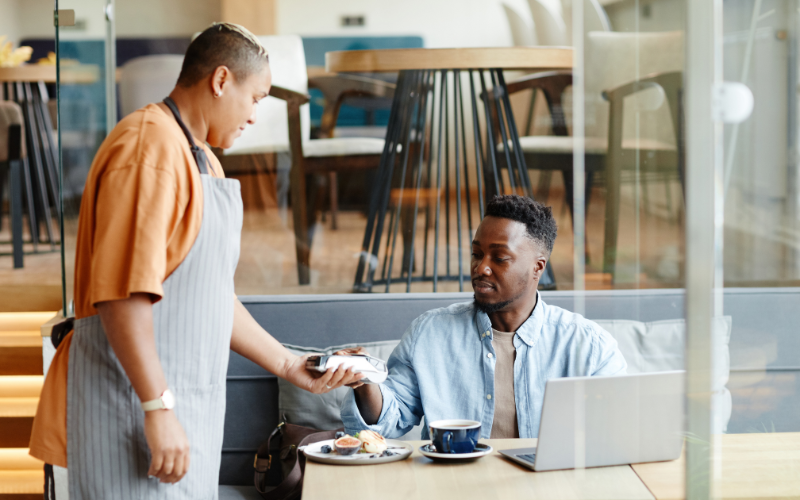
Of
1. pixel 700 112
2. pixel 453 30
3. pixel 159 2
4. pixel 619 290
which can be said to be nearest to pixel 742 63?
pixel 700 112

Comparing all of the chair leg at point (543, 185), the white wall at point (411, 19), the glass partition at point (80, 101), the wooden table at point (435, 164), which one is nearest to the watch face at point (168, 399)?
the glass partition at point (80, 101)

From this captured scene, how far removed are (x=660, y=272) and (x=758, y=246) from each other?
0.06 m

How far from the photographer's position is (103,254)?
1.01 metres

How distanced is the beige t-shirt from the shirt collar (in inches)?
1.2

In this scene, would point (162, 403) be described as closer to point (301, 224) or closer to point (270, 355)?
point (270, 355)

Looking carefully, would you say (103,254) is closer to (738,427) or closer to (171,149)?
(171,149)

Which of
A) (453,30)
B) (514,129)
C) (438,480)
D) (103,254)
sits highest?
(453,30)

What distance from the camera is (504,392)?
5.19 feet

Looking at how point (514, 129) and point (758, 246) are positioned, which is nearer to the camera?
point (758, 246)

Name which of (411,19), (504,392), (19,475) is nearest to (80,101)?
(19,475)

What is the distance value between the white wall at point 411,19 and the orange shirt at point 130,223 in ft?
6.94

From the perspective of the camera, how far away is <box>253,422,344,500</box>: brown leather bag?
172 cm


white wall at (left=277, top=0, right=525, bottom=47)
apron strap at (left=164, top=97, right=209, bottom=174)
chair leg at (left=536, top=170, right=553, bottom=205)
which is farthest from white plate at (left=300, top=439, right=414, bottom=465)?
white wall at (left=277, top=0, right=525, bottom=47)

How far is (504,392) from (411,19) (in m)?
2.00
